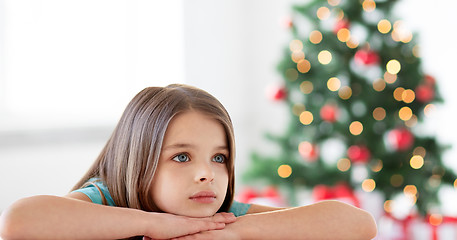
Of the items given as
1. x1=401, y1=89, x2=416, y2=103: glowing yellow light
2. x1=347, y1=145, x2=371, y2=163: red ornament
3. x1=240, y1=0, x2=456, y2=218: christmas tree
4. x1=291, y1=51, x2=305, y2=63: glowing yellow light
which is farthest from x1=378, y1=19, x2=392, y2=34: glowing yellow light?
x1=347, y1=145, x2=371, y2=163: red ornament

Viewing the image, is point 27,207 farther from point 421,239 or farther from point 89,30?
point 89,30

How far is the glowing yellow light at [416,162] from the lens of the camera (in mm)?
3078

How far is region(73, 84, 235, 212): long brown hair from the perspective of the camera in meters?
1.04

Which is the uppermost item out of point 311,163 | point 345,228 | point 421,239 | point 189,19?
point 189,19

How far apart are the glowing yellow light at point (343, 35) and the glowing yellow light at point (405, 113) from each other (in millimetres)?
511

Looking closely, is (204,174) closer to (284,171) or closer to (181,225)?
(181,225)

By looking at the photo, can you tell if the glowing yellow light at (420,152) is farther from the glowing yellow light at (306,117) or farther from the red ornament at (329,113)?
the glowing yellow light at (306,117)

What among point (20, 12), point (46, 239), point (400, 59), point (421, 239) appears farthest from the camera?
point (20, 12)

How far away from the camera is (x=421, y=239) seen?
3.35m

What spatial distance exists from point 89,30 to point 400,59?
7.11ft

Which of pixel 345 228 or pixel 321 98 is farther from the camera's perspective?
pixel 321 98

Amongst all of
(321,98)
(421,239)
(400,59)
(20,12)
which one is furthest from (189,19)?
(421,239)

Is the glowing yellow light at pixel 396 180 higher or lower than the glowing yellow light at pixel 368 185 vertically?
higher

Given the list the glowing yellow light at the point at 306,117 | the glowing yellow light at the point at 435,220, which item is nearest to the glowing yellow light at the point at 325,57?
the glowing yellow light at the point at 306,117
